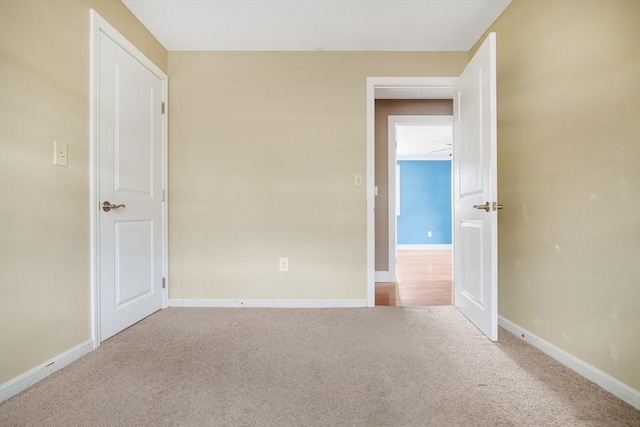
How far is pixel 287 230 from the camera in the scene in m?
2.60

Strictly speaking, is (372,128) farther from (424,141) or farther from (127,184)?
(424,141)

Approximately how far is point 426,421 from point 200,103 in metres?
2.77

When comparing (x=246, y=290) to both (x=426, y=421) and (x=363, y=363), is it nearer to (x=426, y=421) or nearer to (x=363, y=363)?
(x=363, y=363)

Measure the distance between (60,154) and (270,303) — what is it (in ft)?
5.88

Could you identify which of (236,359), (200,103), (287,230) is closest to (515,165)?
(287,230)

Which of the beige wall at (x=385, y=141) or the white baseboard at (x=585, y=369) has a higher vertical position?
the beige wall at (x=385, y=141)

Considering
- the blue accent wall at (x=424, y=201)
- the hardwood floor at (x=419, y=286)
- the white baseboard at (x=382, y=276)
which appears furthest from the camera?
the blue accent wall at (x=424, y=201)

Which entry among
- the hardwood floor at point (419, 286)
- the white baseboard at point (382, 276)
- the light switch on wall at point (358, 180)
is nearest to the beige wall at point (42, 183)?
the light switch on wall at point (358, 180)

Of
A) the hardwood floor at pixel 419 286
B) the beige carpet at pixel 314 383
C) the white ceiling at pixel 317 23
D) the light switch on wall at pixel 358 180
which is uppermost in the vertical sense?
the white ceiling at pixel 317 23

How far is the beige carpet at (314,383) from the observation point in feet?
3.86

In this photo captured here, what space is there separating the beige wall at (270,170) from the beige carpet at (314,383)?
0.60 m

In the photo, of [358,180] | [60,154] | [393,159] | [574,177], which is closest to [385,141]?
[393,159]

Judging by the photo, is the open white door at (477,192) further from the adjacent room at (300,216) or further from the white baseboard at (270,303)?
the white baseboard at (270,303)

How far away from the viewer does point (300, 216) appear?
103 inches
